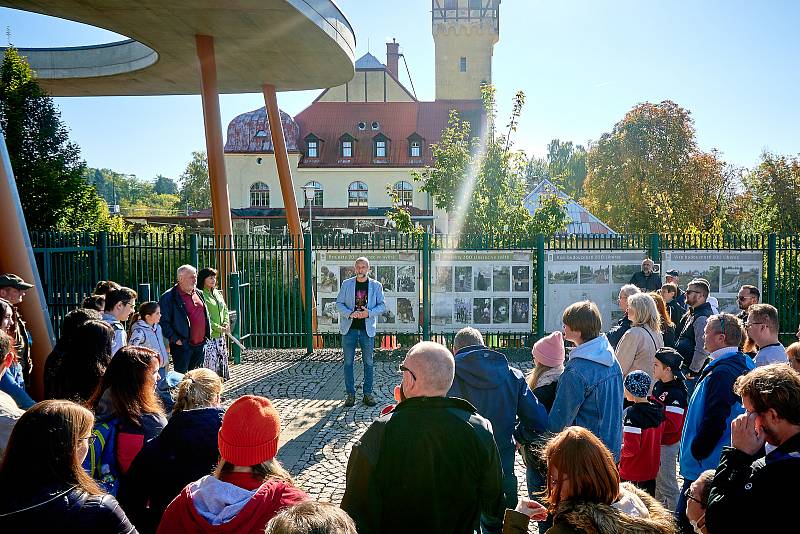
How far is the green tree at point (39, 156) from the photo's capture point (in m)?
15.9

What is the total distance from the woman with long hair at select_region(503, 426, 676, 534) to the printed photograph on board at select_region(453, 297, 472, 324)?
34.1ft

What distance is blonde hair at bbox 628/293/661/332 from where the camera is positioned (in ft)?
19.0

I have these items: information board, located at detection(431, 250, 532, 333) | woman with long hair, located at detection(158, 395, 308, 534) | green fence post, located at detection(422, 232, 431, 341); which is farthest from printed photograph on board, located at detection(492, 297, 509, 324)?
woman with long hair, located at detection(158, 395, 308, 534)

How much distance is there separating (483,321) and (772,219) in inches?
683

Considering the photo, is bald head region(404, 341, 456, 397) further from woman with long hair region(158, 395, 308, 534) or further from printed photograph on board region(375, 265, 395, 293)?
printed photograph on board region(375, 265, 395, 293)

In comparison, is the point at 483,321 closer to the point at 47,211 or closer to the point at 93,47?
the point at 47,211

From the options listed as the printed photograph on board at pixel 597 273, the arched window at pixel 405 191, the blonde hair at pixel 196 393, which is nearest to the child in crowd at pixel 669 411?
the blonde hair at pixel 196 393

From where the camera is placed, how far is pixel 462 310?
13.2m

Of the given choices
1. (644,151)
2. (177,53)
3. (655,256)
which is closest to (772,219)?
(644,151)

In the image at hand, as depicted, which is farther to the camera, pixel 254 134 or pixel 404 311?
pixel 254 134

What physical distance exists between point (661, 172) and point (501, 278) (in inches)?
1030

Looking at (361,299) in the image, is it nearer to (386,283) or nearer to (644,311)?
(386,283)

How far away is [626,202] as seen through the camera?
125ft

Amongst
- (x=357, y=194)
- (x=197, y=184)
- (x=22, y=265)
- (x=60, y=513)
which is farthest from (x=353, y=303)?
(x=197, y=184)
